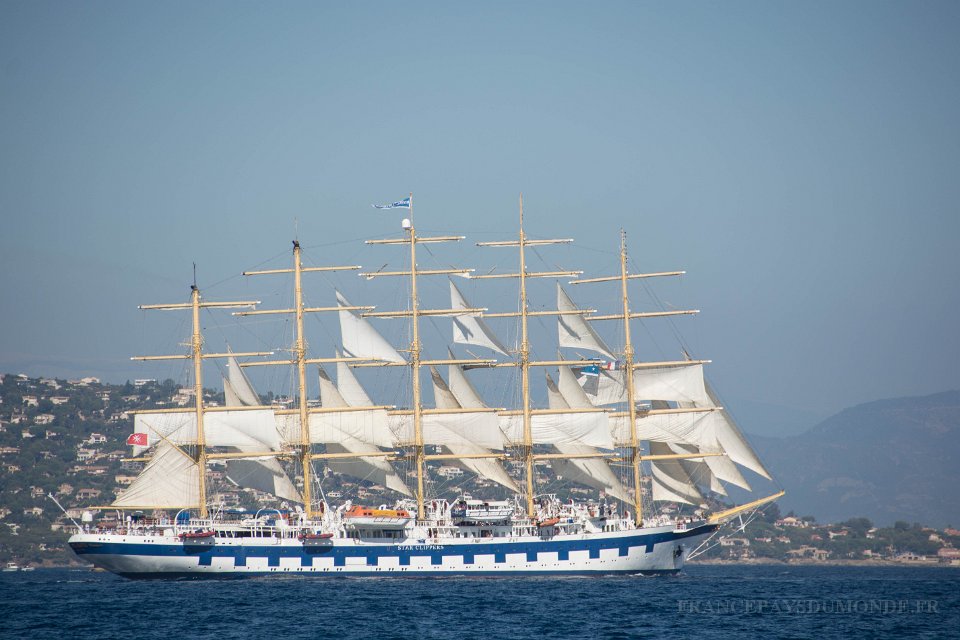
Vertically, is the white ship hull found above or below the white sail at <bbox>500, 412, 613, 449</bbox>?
below

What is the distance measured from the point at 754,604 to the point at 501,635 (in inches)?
665

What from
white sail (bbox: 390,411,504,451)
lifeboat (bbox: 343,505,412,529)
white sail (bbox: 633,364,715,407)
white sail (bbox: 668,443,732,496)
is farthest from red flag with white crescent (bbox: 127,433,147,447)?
white sail (bbox: 668,443,732,496)

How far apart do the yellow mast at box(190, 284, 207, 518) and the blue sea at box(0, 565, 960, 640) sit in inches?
264

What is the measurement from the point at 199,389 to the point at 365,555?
14227 millimetres

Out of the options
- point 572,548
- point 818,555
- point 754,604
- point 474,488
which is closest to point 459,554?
point 572,548

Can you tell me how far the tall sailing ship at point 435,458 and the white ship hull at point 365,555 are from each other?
0.08m

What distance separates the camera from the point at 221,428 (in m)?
73.8

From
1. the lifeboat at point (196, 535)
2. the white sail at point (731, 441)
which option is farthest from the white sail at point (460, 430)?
the white sail at point (731, 441)

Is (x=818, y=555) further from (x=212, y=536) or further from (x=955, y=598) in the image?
(x=212, y=536)

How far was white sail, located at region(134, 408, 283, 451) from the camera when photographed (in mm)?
73188

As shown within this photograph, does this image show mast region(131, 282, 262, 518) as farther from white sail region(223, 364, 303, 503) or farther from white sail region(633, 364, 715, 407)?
white sail region(633, 364, 715, 407)

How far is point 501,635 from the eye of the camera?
151 feet

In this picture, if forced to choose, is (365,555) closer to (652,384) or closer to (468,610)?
(468,610)

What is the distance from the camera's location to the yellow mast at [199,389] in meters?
73.9
